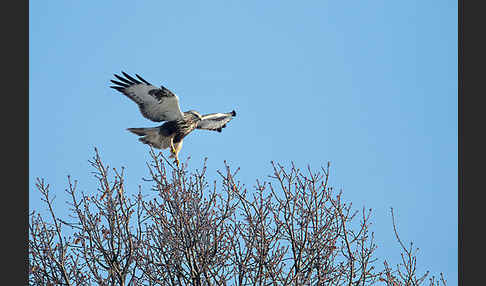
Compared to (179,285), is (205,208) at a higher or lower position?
higher

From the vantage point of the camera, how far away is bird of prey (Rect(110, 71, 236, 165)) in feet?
39.1

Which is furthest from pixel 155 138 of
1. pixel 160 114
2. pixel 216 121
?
pixel 216 121

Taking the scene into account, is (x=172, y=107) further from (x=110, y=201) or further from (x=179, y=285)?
(x=179, y=285)

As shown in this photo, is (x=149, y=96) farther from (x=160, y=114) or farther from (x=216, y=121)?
(x=216, y=121)

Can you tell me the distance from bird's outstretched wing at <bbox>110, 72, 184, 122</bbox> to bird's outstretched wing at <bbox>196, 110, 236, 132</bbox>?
2.01 meters

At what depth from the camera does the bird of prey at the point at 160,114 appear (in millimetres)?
11930

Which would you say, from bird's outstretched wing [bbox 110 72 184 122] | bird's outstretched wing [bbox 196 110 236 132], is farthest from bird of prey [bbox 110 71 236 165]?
bird's outstretched wing [bbox 196 110 236 132]

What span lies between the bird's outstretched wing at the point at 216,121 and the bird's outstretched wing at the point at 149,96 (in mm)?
2015

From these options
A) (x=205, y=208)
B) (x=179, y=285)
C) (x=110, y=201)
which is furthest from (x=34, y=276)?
(x=205, y=208)

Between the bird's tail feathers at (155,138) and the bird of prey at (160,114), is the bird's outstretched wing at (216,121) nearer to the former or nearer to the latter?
the bird of prey at (160,114)

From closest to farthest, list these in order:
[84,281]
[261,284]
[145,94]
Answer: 1. [261,284]
2. [84,281]
3. [145,94]

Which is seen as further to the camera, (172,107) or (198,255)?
(172,107)

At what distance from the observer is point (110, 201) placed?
27.7ft

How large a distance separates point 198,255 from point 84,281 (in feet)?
5.24
